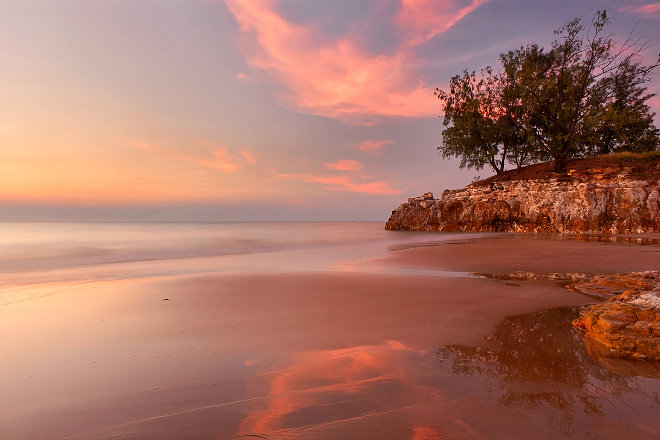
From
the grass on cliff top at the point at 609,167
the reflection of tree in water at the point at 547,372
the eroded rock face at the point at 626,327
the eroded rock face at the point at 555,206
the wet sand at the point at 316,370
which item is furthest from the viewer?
the grass on cliff top at the point at 609,167

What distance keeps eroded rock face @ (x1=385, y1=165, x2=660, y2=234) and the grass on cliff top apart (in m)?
0.14

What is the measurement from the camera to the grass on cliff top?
1631 centimetres

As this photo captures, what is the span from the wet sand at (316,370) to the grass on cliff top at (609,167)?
58.4 feet

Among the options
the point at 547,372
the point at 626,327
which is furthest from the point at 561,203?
the point at 547,372

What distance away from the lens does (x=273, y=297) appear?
4.51 m

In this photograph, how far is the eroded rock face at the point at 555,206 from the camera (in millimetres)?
→ 14828

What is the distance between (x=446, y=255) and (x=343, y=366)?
7.23 m

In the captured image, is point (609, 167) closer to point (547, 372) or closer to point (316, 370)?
point (547, 372)

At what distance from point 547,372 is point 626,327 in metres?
1.06

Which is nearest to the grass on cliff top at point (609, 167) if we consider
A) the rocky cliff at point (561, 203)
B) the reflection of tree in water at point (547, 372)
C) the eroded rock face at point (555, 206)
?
the rocky cliff at point (561, 203)

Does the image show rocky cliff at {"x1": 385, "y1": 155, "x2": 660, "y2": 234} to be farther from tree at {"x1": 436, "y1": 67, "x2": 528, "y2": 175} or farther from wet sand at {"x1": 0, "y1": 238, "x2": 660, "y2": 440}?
wet sand at {"x1": 0, "y1": 238, "x2": 660, "y2": 440}

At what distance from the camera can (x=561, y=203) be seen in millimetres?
16594

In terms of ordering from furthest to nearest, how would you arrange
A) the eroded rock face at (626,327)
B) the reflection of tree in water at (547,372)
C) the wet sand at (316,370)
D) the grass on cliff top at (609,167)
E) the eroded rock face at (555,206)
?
the grass on cliff top at (609,167)
the eroded rock face at (555,206)
the eroded rock face at (626,327)
the reflection of tree in water at (547,372)
the wet sand at (316,370)

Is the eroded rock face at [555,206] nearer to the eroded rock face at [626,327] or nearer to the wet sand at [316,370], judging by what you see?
the wet sand at [316,370]
